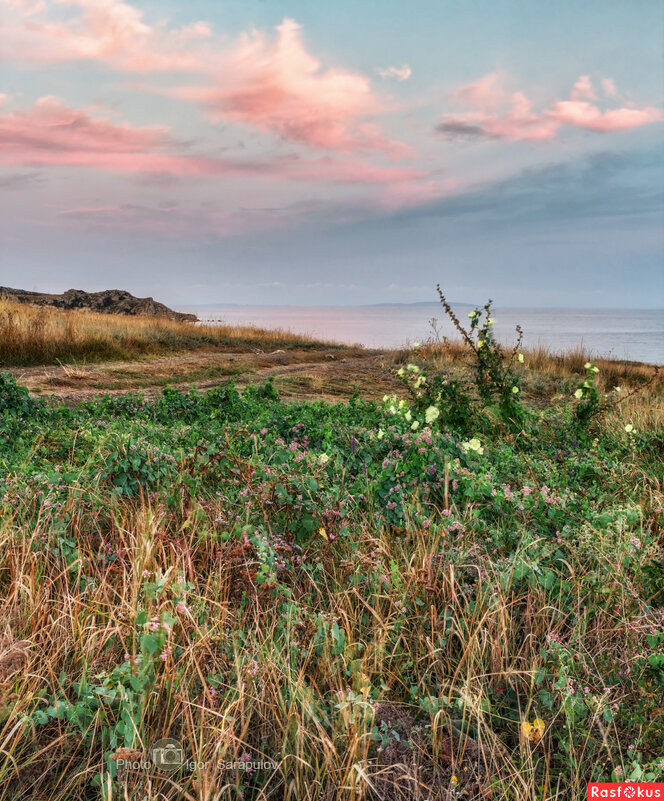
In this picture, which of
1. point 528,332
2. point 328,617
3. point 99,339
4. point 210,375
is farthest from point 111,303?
point 528,332

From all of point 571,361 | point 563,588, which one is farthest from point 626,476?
point 571,361

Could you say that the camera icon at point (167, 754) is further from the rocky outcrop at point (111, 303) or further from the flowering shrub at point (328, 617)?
the rocky outcrop at point (111, 303)

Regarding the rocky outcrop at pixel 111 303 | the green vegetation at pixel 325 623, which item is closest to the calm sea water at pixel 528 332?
the rocky outcrop at pixel 111 303

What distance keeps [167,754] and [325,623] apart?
75 centimetres

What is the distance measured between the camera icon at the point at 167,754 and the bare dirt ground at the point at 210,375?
656 centimetres

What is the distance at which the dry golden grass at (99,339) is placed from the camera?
37.9 feet

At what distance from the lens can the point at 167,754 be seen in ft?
6.38

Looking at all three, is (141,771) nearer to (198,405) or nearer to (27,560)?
(27,560)

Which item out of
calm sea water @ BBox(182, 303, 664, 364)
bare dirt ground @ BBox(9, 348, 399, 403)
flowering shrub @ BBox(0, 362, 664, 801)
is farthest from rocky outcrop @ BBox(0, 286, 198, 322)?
flowering shrub @ BBox(0, 362, 664, 801)

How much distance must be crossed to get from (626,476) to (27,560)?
4.54m

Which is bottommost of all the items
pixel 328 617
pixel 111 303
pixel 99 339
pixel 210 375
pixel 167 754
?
pixel 167 754

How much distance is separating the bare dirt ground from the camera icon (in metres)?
6.56

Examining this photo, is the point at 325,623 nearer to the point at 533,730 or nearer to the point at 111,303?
the point at 533,730

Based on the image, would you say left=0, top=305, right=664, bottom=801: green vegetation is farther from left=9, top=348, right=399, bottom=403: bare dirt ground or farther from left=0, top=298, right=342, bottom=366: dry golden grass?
left=0, top=298, right=342, bottom=366: dry golden grass
